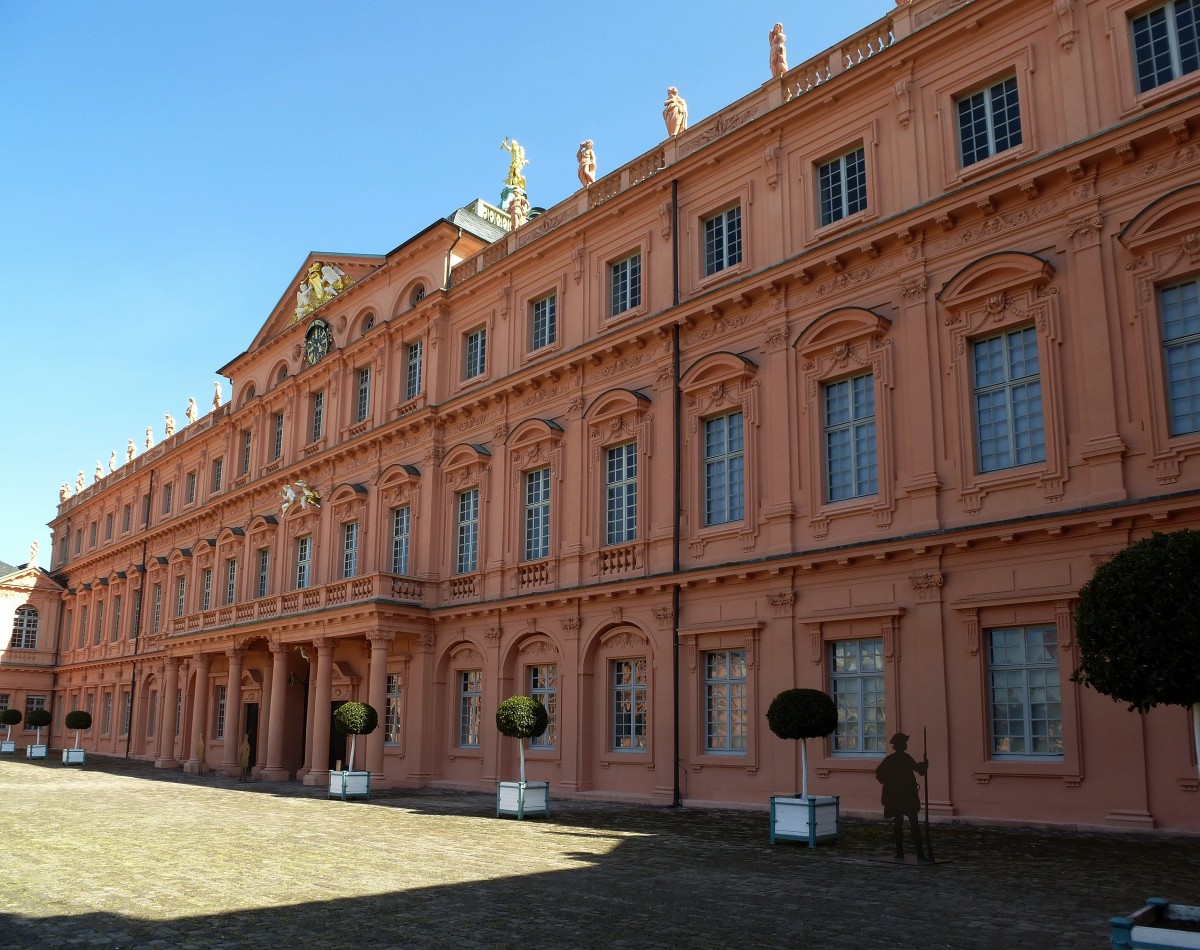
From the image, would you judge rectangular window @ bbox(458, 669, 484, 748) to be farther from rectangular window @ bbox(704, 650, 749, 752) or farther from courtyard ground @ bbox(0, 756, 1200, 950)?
courtyard ground @ bbox(0, 756, 1200, 950)

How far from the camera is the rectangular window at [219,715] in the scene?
127 ft

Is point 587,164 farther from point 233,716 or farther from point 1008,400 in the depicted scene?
point 233,716

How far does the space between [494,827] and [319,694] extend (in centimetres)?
1182

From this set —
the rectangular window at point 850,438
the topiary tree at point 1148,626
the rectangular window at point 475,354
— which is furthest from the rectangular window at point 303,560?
the topiary tree at point 1148,626

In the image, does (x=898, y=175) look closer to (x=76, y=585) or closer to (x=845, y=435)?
(x=845, y=435)

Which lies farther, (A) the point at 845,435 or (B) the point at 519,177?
(B) the point at 519,177

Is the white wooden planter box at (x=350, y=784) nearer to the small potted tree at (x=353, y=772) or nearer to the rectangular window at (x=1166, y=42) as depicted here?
the small potted tree at (x=353, y=772)

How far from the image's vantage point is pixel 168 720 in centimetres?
3953

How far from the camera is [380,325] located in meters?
32.5

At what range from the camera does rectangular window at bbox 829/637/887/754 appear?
18625 mm

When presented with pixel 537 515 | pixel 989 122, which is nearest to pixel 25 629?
pixel 537 515

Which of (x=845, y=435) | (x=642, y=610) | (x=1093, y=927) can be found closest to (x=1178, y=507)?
(x=845, y=435)

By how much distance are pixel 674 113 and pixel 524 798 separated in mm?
15839

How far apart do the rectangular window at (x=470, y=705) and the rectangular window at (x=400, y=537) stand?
4.01 meters
